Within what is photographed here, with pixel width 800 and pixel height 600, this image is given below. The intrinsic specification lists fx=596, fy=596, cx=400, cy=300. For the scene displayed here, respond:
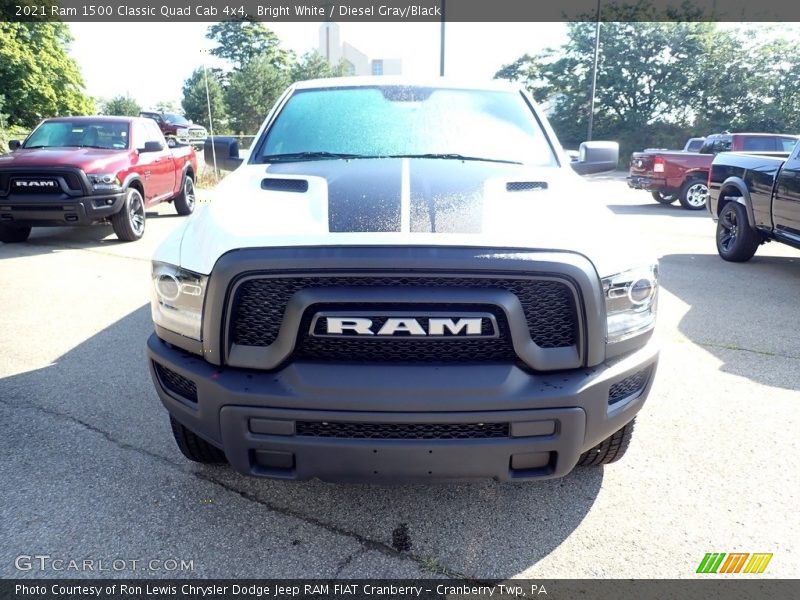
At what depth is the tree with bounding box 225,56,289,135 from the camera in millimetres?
42281

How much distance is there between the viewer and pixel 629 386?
7.30 feet

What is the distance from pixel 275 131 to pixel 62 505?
2174 mm

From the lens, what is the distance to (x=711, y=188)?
8055 millimetres

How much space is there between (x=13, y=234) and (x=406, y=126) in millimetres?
7858

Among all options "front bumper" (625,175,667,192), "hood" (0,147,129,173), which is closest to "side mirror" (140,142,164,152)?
"hood" (0,147,129,173)

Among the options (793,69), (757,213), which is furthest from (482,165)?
(793,69)

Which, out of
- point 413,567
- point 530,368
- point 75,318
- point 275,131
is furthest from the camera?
point 75,318

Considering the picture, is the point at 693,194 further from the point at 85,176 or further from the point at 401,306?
the point at 401,306

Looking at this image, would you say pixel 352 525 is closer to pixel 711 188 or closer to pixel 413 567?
pixel 413 567

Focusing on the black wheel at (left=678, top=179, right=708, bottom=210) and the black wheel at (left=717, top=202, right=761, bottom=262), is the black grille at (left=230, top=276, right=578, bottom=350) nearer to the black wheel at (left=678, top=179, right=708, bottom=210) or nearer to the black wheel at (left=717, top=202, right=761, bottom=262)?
the black wheel at (left=717, top=202, right=761, bottom=262)

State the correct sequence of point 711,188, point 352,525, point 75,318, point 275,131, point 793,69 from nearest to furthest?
point 352,525 < point 275,131 < point 75,318 < point 711,188 < point 793,69

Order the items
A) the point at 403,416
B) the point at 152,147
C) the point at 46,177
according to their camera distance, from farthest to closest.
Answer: the point at 152,147 → the point at 46,177 → the point at 403,416

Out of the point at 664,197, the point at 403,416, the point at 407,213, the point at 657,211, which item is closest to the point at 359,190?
the point at 407,213

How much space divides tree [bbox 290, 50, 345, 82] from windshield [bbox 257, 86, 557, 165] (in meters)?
45.8
